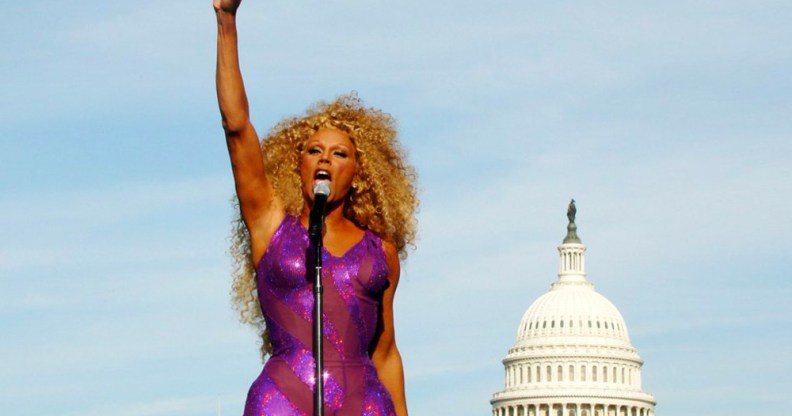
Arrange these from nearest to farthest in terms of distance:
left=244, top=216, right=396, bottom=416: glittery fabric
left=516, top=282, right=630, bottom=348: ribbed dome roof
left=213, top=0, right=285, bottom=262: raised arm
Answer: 1. left=244, top=216, right=396, bottom=416: glittery fabric
2. left=213, top=0, right=285, bottom=262: raised arm
3. left=516, top=282, right=630, bottom=348: ribbed dome roof

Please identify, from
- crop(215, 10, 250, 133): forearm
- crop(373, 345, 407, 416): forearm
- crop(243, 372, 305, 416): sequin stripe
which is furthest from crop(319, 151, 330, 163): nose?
crop(243, 372, 305, 416): sequin stripe

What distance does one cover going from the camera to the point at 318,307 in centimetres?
1082

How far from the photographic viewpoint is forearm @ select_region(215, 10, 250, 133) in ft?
36.7

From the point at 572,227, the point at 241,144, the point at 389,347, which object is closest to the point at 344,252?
the point at 389,347

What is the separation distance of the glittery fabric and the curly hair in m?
0.37

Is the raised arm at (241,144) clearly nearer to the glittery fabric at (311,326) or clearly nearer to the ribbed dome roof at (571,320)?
the glittery fabric at (311,326)

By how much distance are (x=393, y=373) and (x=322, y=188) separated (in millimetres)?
1051

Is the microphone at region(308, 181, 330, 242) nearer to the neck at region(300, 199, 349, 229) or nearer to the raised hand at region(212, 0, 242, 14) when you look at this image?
the neck at region(300, 199, 349, 229)

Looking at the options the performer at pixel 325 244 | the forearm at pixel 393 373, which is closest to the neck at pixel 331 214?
the performer at pixel 325 244

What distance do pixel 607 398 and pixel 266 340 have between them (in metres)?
169

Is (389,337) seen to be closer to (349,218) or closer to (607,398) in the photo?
(349,218)

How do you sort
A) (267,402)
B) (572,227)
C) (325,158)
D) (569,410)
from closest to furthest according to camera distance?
1. (267,402)
2. (325,158)
3. (569,410)
4. (572,227)

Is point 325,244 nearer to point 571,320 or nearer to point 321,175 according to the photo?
point 321,175

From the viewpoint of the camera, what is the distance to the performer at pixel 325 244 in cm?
1115
